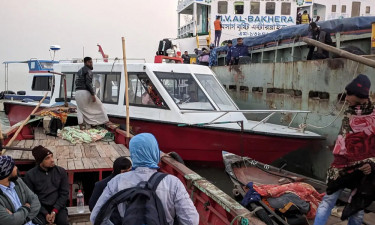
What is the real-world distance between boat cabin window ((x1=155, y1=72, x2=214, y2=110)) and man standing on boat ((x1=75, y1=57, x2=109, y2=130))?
1527 mm

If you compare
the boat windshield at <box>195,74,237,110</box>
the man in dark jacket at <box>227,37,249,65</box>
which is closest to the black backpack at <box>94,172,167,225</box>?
the boat windshield at <box>195,74,237,110</box>

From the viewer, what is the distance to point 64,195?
3.79 meters

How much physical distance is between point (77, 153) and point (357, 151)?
4.31 metres

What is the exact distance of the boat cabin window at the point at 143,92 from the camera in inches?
303

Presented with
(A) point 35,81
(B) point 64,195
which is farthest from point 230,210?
(A) point 35,81

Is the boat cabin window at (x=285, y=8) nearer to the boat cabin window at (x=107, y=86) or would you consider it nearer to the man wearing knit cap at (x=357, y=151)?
the boat cabin window at (x=107, y=86)

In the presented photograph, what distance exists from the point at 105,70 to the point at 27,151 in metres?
3.79

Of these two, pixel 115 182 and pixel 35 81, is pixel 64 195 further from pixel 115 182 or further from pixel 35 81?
pixel 35 81

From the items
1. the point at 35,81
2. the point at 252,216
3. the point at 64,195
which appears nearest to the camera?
the point at 252,216

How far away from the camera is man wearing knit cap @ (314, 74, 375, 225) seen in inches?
114

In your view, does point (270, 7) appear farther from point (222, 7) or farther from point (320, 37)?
point (320, 37)

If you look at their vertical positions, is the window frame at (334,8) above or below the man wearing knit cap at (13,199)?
above

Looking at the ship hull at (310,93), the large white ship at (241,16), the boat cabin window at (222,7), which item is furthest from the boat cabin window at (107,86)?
the boat cabin window at (222,7)

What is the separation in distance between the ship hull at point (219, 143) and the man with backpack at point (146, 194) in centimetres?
494
